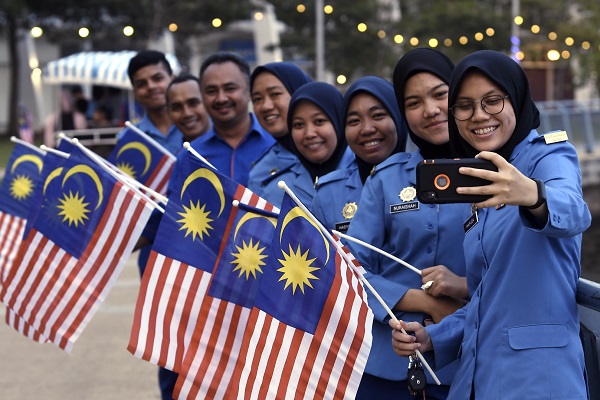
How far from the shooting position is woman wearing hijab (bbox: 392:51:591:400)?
8.98 ft

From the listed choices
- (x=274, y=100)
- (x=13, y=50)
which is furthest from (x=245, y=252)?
(x=13, y=50)

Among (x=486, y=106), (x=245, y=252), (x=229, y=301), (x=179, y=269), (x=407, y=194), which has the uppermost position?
(x=486, y=106)

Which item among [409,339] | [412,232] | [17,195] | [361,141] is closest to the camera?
[409,339]

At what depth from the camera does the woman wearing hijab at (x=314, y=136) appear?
15.1 feet

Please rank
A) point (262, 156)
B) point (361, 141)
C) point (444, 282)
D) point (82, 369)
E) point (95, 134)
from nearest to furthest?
point (444, 282), point (361, 141), point (262, 156), point (82, 369), point (95, 134)

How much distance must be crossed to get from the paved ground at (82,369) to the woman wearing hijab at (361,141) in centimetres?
342

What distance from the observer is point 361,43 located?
109 ft

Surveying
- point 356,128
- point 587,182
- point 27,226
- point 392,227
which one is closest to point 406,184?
point 392,227

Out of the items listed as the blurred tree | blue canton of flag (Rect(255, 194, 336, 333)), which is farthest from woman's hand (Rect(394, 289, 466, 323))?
the blurred tree

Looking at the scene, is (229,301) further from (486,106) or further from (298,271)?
(486,106)

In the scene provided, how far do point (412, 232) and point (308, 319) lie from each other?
0.45 metres

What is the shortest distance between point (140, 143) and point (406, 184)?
11.0ft

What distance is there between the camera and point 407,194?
145 inches

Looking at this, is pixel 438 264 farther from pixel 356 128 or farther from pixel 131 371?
pixel 131 371
